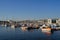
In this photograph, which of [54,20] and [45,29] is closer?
[45,29]

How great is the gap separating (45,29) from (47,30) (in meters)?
2.81

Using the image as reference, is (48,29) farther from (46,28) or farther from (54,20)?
(54,20)

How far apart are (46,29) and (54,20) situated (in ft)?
311

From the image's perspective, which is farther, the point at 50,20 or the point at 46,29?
the point at 50,20

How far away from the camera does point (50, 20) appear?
151 m

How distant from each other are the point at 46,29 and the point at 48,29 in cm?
158

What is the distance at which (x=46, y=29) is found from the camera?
72562mm

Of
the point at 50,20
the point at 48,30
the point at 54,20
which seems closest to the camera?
the point at 48,30

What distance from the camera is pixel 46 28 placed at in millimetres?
72938

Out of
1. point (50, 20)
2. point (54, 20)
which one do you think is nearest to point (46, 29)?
point (50, 20)

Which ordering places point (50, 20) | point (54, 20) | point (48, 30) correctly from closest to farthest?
point (48, 30)
point (50, 20)
point (54, 20)

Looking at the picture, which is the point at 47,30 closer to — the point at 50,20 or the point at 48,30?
the point at 48,30

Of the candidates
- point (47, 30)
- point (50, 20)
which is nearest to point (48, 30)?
point (47, 30)

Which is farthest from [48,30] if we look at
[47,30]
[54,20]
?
[54,20]
